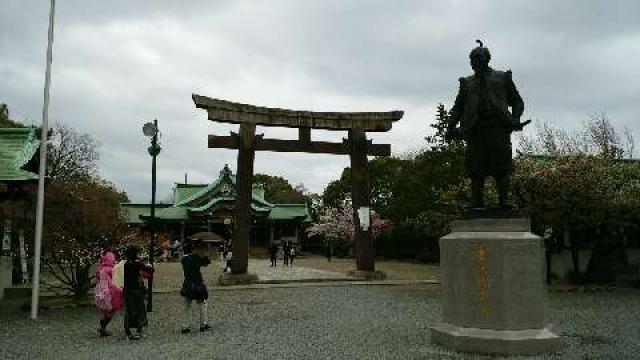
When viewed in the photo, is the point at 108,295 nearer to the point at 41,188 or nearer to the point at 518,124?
the point at 41,188

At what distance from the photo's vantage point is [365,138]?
79.9 ft

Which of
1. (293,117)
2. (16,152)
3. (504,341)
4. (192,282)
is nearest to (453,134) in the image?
(504,341)

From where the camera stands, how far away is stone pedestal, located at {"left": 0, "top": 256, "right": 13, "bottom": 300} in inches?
711

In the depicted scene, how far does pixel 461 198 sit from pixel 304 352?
1541 centimetres

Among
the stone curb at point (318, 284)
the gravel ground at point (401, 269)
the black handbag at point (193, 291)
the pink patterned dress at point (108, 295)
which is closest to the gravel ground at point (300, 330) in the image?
the pink patterned dress at point (108, 295)

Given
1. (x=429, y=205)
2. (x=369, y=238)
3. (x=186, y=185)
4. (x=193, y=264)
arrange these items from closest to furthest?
(x=193, y=264) → (x=369, y=238) → (x=429, y=205) → (x=186, y=185)

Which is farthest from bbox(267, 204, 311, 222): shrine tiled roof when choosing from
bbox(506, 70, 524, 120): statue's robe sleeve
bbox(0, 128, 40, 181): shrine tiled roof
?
bbox(506, 70, 524, 120): statue's robe sleeve

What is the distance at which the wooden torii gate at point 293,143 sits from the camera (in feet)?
71.8

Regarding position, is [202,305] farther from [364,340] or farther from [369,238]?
[369,238]

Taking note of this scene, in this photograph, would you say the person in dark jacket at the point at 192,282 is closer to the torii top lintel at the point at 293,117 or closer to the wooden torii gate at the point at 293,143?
the wooden torii gate at the point at 293,143

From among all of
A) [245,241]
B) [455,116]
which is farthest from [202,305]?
[245,241]

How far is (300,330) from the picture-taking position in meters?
11.2

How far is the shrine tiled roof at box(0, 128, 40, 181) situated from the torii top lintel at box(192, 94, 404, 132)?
587 cm

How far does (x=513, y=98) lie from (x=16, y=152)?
1416 centimetres
